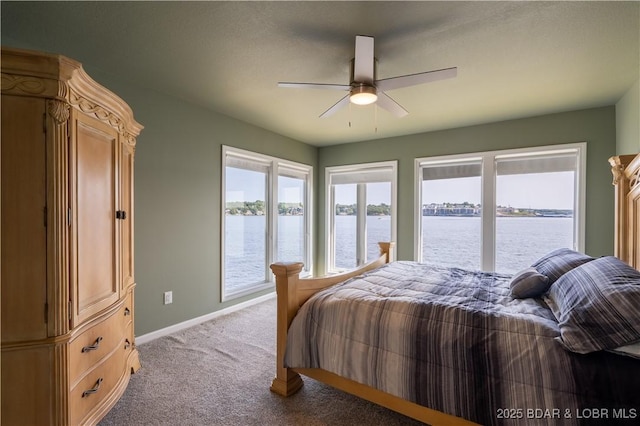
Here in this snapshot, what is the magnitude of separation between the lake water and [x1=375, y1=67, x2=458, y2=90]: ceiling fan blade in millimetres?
2598

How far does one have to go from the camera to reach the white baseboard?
2.88 metres

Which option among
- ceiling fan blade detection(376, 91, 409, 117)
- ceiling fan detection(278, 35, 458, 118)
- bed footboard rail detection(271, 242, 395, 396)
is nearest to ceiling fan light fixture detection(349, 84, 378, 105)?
ceiling fan detection(278, 35, 458, 118)

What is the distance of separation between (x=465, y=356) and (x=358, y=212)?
376 centimetres

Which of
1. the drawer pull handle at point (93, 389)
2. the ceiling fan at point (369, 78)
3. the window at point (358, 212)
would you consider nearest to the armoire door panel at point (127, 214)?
the drawer pull handle at point (93, 389)

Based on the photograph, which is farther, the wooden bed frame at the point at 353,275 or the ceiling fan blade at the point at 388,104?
the ceiling fan blade at the point at 388,104

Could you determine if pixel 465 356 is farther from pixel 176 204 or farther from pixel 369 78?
pixel 176 204

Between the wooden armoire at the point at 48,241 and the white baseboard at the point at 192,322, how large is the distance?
1323mm

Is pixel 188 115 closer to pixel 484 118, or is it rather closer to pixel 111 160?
pixel 111 160

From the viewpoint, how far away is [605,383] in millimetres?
1225

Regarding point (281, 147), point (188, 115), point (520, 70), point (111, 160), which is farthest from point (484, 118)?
point (111, 160)

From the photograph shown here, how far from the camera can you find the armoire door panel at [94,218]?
1.51 meters

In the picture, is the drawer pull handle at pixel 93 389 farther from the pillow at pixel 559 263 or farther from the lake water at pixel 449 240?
the pillow at pixel 559 263

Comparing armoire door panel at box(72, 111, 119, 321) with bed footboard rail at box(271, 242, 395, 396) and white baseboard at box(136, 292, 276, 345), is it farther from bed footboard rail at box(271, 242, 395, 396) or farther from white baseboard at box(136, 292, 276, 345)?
white baseboard at box(136, 292, 276, 345)

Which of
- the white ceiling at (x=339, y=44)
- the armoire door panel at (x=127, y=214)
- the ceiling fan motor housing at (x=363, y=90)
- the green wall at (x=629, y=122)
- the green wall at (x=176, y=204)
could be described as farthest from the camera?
the green wall at (x=176, y=204)
